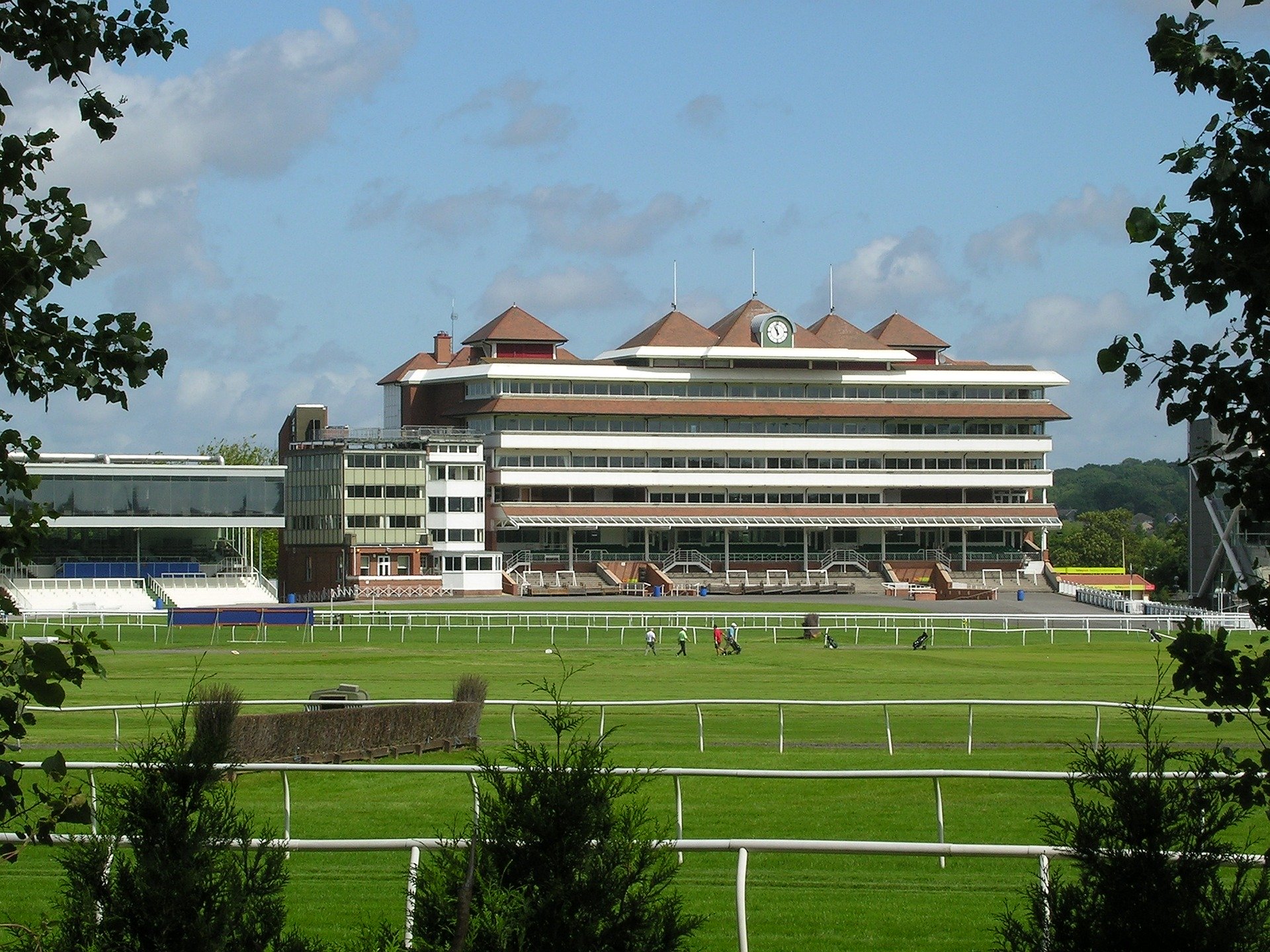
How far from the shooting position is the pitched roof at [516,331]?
100 meters

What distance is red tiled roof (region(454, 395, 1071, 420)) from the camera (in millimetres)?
94250

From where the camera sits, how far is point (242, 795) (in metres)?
18.0

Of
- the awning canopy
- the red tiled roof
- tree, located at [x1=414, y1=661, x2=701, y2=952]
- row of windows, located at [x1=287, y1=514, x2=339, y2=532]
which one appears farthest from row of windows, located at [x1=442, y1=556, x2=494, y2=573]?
tree, located at [x1=414, y1=661, x2=701, y2=952]

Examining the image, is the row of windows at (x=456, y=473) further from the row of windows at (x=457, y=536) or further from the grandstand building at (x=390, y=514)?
the row of windows at (x=457, y=536)

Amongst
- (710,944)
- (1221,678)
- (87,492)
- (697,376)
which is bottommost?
(710,944)

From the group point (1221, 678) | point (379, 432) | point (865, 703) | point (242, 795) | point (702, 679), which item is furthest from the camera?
point (379, 432)

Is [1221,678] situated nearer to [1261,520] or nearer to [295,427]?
[1261,520]

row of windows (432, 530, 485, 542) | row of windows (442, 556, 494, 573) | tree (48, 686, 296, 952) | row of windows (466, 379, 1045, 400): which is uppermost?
row of windows (466, 379, 1045, 400)

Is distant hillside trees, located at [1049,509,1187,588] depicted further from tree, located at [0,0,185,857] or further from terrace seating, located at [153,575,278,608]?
tree, located at [0,0,185,857]

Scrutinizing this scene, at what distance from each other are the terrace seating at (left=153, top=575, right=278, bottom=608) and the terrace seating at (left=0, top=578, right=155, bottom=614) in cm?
115

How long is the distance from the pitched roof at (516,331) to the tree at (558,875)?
93.7 m

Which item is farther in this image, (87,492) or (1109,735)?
(87,492)

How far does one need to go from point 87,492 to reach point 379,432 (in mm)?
16507

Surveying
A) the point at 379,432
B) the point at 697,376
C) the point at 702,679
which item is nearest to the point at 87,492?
the point at 379,432
